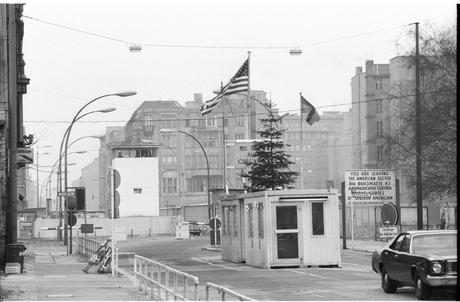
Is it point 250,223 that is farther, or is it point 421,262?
point 250,223

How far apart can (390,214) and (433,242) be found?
1948 cm

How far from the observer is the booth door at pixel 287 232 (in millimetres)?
28594

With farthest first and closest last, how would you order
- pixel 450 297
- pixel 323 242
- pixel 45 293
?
1. pixel 323 242
2. pixel 45 293
3. pixel 450 297

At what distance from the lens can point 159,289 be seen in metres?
18.2

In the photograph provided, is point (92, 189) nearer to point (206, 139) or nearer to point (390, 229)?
point (206, 139)

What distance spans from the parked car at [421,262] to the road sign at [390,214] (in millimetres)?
17066

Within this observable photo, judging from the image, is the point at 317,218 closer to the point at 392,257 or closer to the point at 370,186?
the point at 392,257

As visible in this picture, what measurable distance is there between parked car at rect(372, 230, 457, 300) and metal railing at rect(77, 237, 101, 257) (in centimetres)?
1663

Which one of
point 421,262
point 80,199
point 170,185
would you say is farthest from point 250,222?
point 170,185

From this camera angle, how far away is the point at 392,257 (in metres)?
19.3

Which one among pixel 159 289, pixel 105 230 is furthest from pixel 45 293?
pixel 105 230

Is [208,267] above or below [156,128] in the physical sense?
below

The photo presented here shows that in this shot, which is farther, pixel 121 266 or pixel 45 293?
pixel 121 266

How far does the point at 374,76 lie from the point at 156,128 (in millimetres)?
69286
